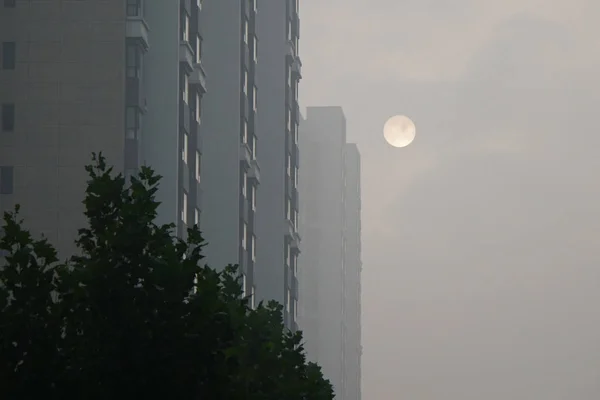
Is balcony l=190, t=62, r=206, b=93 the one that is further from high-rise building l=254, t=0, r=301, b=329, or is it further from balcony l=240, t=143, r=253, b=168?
high-rise building l=254, t=0, r=301, b=329

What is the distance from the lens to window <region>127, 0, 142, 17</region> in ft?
177

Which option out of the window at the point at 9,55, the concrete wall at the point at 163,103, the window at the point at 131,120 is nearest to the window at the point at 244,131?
the concrete wall at the point at 163,103

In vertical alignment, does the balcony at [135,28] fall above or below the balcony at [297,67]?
below

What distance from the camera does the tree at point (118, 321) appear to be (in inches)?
827

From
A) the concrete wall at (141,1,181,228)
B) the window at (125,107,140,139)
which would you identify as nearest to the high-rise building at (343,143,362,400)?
the concrete wall at (141,1,181,228)

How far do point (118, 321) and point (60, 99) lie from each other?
107ft

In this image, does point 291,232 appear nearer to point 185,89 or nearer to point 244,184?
point 244,184

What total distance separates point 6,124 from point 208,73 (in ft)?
60.4

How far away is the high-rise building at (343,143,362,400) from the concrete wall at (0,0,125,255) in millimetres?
109205

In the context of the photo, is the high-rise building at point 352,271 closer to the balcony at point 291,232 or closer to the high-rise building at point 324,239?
the high-rise building at point 324,239

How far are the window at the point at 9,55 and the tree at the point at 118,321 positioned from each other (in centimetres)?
3135

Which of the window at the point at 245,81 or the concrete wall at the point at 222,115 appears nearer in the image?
the concrete wall at the point at 222,115

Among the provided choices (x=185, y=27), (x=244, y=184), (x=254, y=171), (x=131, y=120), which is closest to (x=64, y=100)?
(x=131, y=120)

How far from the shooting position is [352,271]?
168000 mm
